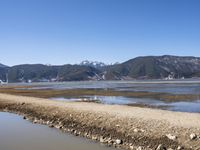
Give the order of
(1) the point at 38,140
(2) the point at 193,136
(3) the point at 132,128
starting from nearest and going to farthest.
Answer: (2) the point at 193,136, (3) the point at 132,128, (1) the point at 38,140

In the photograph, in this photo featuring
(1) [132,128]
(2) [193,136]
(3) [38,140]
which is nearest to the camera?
(2) [193,136]

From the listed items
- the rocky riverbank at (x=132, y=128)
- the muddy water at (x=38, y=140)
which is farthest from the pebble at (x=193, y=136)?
the muddy water at (x=38, y=140)

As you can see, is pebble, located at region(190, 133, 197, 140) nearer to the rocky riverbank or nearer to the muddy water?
the rocky riverbank

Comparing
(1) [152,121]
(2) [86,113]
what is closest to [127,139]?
(1) [152,121]

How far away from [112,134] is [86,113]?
794 centimetres

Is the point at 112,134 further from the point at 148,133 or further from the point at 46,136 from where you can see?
the point at 46,136

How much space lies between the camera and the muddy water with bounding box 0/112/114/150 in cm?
2094

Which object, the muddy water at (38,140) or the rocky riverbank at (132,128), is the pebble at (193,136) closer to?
the rocky riverbank at (132,128)

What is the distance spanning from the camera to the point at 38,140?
23.5m

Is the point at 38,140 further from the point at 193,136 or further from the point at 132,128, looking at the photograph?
the point at 193,136

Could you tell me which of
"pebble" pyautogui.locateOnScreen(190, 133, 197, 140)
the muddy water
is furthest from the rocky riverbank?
the muddy water

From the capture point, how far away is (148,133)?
21.0 meters

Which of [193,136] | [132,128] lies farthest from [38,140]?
[193,136]

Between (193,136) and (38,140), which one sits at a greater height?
Answer: (193,136)
